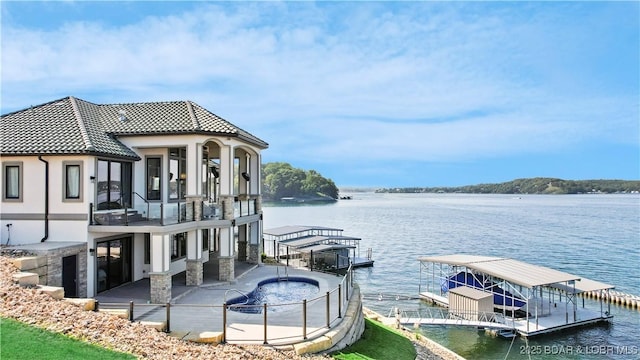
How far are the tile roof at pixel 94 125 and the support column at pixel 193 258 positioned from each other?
12.9 ft

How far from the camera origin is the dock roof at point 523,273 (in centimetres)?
2130

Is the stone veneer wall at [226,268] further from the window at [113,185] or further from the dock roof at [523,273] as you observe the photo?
the dock roof at [523,273]

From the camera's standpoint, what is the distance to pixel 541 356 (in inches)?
739

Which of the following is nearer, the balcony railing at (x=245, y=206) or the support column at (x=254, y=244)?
the balcony railing at (x=245, y=206)

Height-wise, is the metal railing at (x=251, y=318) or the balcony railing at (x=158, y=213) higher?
the balcony railing at (x=158, y=213)

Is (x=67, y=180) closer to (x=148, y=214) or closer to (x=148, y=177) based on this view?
(x=148, y=214)

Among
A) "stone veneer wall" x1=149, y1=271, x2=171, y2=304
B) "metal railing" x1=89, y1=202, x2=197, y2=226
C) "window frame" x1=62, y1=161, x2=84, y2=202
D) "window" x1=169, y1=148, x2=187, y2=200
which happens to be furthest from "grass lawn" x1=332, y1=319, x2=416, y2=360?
"window frame" x1=62, y1=161, x2=84, y2=202

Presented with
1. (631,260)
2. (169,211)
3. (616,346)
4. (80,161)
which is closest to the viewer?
(80,161)

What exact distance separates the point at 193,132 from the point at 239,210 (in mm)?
4372

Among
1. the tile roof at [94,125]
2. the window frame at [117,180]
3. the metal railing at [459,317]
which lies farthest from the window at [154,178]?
the metal railing at [459,317]

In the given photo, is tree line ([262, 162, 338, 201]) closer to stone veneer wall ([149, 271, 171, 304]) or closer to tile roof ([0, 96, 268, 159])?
tile roof ([0, 96, 268, 159])

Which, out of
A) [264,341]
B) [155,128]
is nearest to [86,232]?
[155,128]

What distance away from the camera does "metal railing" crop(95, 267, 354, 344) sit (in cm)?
1075

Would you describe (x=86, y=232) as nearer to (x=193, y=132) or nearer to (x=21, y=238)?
(x=21, y=238)
